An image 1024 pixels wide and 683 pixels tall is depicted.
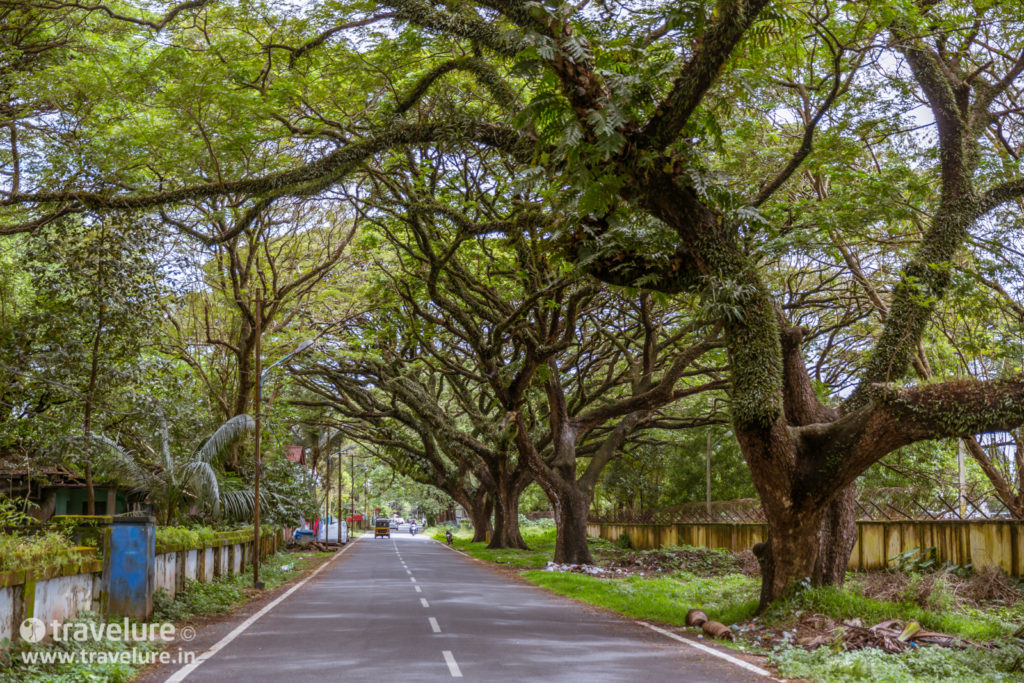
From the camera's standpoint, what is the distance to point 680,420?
91.0 ft

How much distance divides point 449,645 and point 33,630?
468 centimetres

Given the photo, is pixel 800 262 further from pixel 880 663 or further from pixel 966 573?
pixel 880 663

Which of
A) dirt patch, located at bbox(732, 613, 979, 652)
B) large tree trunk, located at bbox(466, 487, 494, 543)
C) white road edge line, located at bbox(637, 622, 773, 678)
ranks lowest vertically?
large tree trunk, located at bbox(466, 487, 494, 543)

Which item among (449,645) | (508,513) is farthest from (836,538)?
(508,513)

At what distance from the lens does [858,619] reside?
415 inches

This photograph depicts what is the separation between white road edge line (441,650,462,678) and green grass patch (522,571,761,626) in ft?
15.3

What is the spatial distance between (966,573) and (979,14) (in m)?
10.4

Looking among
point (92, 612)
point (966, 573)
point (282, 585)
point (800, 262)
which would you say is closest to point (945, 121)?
point (800, 262)

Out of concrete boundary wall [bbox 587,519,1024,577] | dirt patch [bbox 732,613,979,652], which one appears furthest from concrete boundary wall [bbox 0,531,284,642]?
concrete boundary wall [bbox 587,519,1024,577]

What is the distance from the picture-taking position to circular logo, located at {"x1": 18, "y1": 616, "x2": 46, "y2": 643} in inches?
336

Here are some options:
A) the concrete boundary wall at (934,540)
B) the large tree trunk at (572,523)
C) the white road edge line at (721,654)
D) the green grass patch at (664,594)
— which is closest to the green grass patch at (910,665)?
the white road edge line at (721,654)

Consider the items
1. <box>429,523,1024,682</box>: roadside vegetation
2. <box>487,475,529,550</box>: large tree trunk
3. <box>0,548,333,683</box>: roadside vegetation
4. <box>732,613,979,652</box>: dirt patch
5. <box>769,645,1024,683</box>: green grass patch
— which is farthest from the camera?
<box>487,475,529,550</box>: large tree trunk

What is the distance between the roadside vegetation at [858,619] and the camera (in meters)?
8.62

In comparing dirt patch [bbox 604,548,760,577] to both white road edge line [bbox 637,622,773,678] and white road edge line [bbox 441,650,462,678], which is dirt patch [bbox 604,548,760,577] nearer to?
white road edge line [bbox 637,622,773,678]
